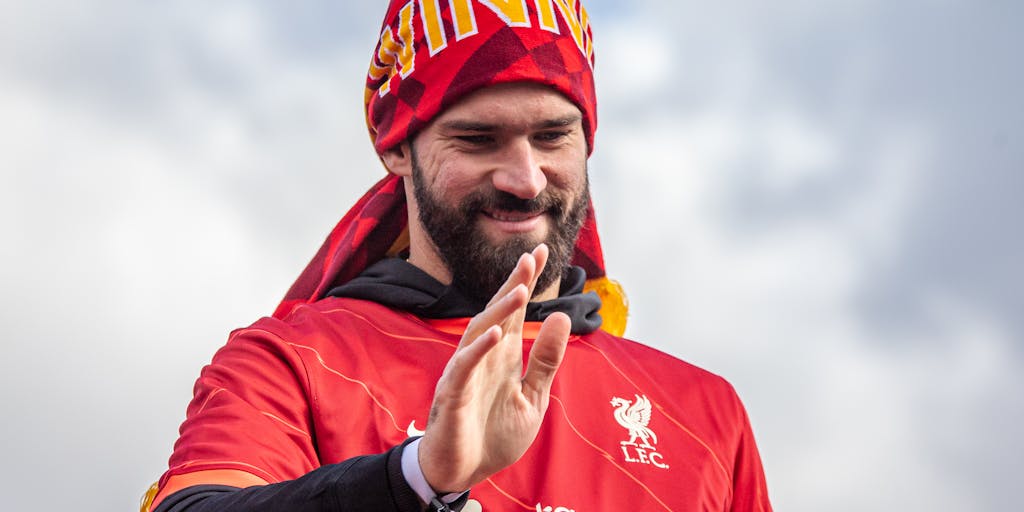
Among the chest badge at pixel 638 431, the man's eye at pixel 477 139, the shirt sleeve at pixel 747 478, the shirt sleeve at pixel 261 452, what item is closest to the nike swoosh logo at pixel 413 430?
the shirt sleeve at pixel 261 452

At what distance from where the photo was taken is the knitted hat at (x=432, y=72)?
16.2 ft

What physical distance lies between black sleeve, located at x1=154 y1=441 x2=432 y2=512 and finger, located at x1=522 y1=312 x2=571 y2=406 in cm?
41

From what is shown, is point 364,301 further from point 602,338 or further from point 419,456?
point 419,456

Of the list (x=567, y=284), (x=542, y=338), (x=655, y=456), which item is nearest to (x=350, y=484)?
(x=542, y=338)

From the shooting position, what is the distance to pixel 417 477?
11.2ft

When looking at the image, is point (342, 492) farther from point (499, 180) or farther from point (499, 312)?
point (499, 180)

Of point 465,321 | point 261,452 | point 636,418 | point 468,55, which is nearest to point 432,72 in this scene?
point 468,55

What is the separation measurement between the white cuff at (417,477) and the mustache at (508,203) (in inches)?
61.7

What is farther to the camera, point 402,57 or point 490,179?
point 402,57

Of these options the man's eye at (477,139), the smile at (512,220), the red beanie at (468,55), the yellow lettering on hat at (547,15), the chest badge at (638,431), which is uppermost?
the yellow lettering on hat at (547,15)

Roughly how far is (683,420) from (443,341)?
957 mm

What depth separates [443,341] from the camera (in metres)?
4.92

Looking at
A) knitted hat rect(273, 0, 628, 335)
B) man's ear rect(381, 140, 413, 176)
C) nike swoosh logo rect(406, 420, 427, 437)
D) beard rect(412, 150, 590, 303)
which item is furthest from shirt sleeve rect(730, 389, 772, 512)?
man's ear rect(381, 140, 413, 176)

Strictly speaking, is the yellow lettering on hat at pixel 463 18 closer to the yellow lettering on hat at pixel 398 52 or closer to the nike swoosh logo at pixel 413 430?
the yellow lettering on hat at pixel 398 52
